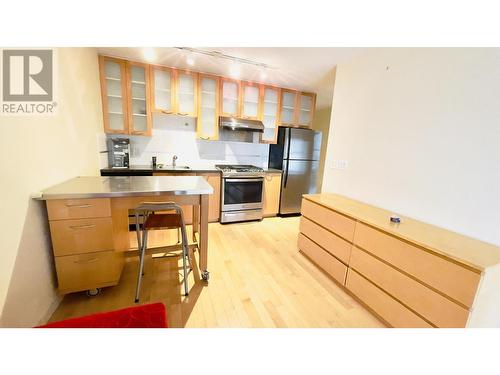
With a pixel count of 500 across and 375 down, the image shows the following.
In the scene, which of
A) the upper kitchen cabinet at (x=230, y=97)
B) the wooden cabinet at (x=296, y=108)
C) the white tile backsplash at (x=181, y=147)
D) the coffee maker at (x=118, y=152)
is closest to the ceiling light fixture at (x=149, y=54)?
the white tile backsplash at (x=181, y=147)

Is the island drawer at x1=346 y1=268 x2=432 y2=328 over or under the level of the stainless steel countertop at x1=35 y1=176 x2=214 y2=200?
under

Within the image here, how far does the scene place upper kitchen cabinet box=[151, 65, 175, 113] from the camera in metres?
Answer: 2.76

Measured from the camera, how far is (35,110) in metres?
1.31

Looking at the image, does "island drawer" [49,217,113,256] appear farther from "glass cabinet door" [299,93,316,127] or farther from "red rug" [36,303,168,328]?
"glass cabinet door" [299,93,316,127]

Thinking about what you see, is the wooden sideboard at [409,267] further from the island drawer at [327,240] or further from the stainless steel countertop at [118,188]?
the stainless steel countertop at [118,188]

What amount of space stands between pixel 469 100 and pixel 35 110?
3.06 metres

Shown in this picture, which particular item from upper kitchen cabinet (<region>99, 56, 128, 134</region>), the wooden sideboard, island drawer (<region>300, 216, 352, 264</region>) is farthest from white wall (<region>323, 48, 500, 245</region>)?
upper kitchen cabinet (<region>99, 56, 128, 134</region>)

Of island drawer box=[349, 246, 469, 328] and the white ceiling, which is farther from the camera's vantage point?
the white ceiling

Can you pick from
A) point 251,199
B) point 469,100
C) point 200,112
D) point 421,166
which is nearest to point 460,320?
point 421,166

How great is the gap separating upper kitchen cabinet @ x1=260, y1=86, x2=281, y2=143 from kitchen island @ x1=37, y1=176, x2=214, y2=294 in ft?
7.47

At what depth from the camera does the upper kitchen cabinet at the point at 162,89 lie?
109 inches

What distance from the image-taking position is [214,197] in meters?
3.16
